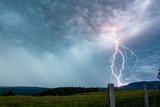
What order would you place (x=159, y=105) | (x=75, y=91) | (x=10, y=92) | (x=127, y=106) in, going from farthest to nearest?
1. (x=75, y=91)
2. (x=10, y=92)
3. (x=127, y=106)
4. (x=159, y=105)

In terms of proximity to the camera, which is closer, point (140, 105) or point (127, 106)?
point (140, 105)

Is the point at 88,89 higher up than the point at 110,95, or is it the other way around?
the point at 88,89

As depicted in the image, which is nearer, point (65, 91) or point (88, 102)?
point (88, 102)

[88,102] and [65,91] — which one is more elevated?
[65,91]

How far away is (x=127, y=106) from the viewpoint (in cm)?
2702

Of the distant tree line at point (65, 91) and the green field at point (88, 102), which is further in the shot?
the distant tree line at point (65, 91)

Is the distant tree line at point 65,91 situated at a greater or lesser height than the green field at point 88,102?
greater

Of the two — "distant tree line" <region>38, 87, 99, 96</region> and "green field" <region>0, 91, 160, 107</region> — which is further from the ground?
"distant tree line" <region>38, 87, 99, 96</region>

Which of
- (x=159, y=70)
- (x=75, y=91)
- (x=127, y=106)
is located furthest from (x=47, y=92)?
(x=127, y=106)

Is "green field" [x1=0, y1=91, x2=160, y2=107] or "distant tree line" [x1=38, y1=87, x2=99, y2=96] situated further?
"distant tree line" [x1=38, y1=87, x2=99, y2=96]

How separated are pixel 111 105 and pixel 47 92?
11262 cm

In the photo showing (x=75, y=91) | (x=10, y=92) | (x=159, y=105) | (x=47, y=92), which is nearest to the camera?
(x=159, y=105)

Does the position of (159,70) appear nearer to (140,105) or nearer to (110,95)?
(140,105)

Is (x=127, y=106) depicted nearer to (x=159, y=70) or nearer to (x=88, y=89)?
(x=159, y=70)
